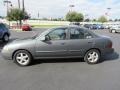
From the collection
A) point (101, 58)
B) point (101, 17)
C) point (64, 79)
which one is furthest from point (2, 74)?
point (101, 17)

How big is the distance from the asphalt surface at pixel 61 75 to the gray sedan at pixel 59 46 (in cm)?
36

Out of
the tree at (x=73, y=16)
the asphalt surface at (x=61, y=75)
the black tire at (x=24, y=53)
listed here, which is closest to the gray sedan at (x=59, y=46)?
the black tire at (x=24, y=53)

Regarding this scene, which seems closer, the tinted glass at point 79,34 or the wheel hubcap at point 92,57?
the tinted glass at point 79,34

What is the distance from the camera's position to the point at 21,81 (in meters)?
5.34

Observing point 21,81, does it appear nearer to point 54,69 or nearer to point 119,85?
point 54,69

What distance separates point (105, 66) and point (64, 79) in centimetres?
225

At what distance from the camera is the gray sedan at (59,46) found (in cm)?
701

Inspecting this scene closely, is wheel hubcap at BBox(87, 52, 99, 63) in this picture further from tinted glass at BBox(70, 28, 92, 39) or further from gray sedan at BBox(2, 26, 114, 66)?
tinted glass at BBox(70, 28, 92, 39)

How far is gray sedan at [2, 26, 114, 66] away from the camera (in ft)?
23.0

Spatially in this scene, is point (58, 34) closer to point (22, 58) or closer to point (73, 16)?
point (22, 58)

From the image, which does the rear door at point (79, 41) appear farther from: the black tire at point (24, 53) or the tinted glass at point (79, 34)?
the black tire at point (24, 53)

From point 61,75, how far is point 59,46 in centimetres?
154

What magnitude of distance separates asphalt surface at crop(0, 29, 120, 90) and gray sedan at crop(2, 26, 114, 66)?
36 centimetres

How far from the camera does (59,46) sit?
7090 millimetres
